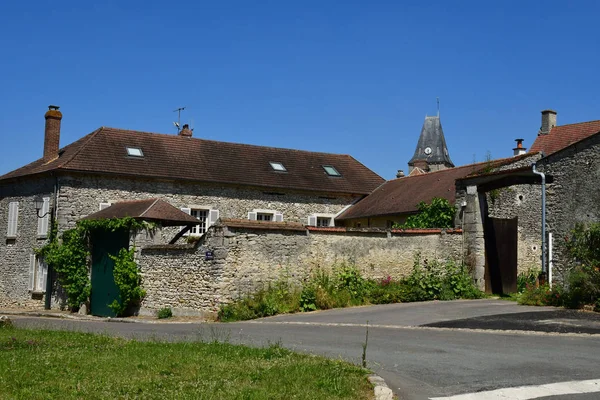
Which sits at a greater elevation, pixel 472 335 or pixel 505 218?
pixel 505 218

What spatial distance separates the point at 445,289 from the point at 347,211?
32.6ft

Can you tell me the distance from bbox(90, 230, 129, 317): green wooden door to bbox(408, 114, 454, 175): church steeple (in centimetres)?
4668

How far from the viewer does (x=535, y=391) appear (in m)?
7.27

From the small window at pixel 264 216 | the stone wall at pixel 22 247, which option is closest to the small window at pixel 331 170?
the small window at pixel 264 216

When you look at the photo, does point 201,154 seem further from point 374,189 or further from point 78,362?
point 78,362

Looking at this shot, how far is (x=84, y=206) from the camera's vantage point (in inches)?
978

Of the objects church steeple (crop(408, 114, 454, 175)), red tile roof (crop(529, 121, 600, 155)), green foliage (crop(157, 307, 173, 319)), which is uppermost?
church steeple (crop(408, 114, 454, 175))

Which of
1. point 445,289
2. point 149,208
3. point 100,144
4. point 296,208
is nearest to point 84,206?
point 100,144

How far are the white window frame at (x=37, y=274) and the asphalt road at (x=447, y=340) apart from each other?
10685 millimetres

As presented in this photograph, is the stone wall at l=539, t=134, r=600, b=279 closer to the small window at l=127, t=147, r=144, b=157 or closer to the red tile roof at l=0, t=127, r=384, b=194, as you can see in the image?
the red tile roof at l=0, t=127, r=384, b=194

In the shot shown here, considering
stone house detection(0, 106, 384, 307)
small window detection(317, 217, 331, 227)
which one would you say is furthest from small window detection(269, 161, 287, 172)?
small window detection(317, 217, 331, 227)

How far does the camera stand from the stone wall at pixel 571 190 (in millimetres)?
17750

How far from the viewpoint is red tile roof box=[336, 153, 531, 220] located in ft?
81.9

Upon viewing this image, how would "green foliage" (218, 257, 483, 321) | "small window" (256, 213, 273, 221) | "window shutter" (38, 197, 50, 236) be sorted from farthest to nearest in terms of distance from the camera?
"small window" (256, 213, 273, 221) → "window shutter" (38, 197, 50, 236) → "green foliage" (218, 257, 483, 321)
